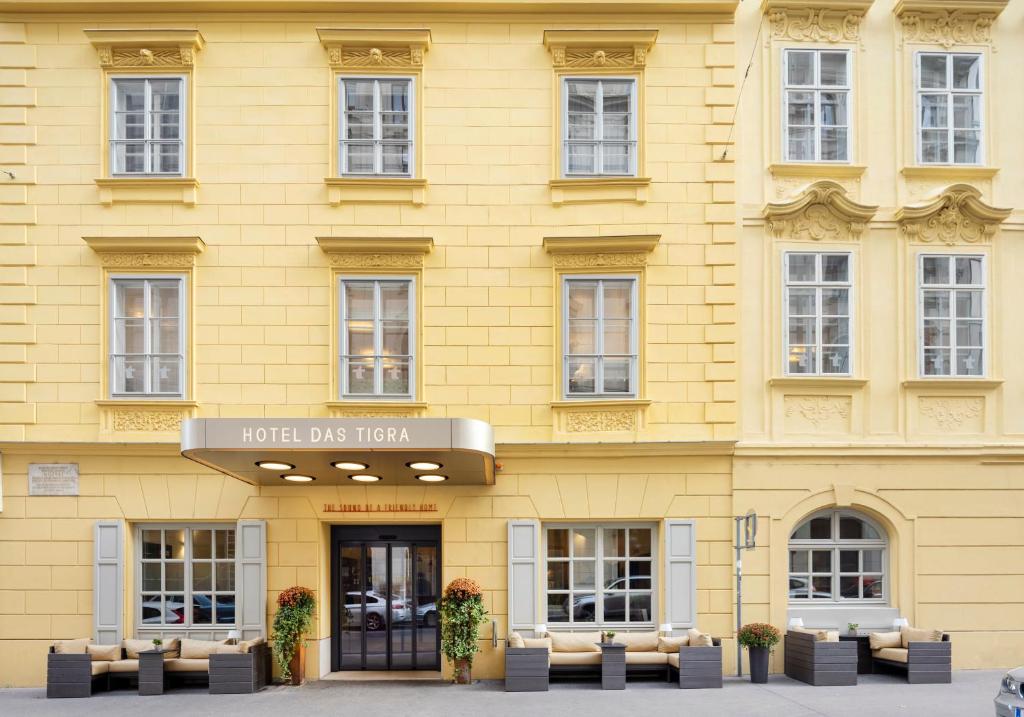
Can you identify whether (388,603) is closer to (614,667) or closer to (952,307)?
(614,667)

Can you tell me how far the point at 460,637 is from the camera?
14.7 m

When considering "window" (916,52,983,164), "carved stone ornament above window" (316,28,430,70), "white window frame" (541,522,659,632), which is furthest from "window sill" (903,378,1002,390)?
"carved stone ornament above window" (316,28,430,70)

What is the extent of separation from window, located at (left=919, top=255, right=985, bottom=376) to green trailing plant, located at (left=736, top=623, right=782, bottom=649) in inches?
202

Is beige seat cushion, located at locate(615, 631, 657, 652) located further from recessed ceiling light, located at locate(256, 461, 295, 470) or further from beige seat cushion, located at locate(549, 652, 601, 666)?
recessed ceiling light, located at locate(256, 461, 295, 470)

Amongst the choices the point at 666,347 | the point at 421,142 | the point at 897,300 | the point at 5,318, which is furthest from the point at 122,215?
the point at 897,300

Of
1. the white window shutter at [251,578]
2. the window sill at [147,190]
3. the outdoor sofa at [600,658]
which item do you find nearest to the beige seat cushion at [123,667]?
the white window shutter at [251,578]

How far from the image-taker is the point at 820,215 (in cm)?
1614

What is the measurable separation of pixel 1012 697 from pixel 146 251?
1398 cm

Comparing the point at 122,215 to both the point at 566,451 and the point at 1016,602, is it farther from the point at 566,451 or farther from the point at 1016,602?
the point at 1016,602

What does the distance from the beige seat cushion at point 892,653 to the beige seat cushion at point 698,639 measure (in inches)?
109

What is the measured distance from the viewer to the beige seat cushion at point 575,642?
15.1 meters

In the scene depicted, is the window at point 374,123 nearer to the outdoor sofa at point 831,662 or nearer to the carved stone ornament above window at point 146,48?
the carved stone ornament above window at point 146,48

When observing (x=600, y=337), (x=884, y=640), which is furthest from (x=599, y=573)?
(x=884, y=640)

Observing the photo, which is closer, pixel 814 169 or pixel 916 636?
pixel 916 636
